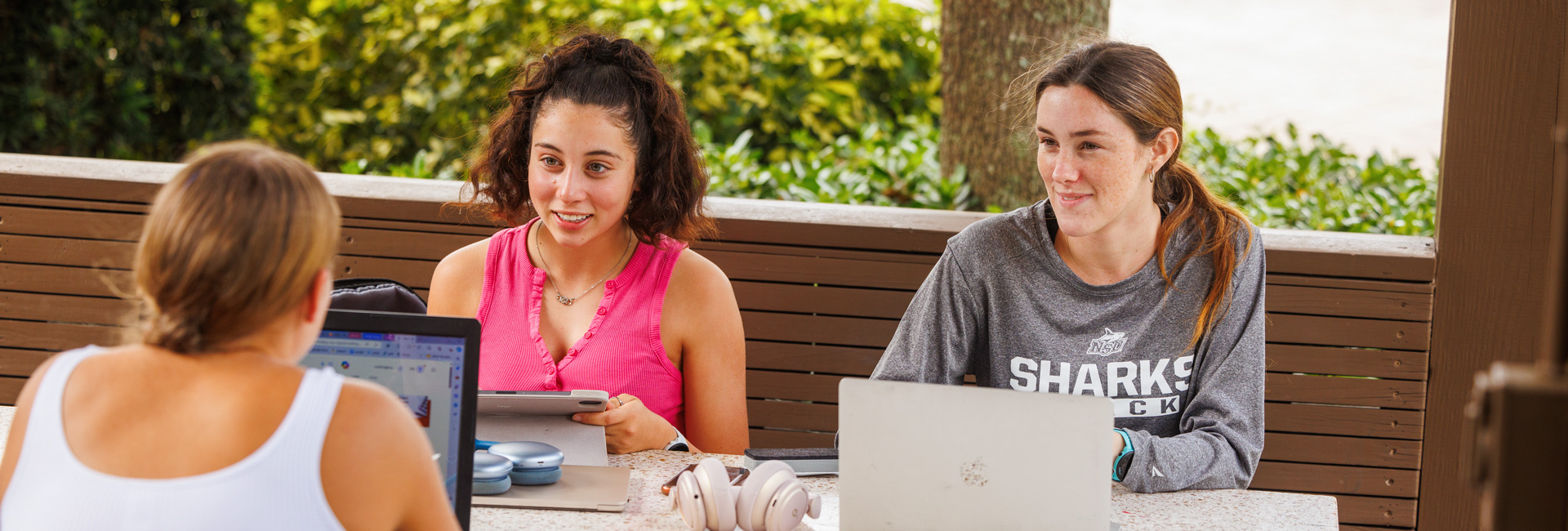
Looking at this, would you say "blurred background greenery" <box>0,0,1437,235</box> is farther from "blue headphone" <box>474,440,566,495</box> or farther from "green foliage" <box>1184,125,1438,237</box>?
"blue headphone" <box>474,440,566,495</box>

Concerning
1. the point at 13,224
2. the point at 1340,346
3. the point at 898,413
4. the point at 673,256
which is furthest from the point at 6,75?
the point at 1340,346

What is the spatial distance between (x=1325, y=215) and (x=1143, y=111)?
1.58 meters

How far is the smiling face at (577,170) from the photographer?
2.29 metres

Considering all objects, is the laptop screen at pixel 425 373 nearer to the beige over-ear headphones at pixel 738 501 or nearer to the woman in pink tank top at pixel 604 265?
the beige over-ear headphones at pixel 738 501

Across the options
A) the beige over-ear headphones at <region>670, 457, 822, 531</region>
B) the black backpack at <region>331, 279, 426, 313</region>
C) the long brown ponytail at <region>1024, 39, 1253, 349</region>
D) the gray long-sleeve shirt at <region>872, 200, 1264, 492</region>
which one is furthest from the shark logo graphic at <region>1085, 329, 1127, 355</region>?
the black backpack at <region>331, 279, 426, 313</region>

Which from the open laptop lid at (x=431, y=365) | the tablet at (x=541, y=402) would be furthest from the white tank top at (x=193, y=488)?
the tablet at (x=541, y=402)

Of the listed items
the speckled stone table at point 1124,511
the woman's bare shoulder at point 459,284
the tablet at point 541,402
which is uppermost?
the woman's bare shoulder at point 459,284

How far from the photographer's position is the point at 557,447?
193cm

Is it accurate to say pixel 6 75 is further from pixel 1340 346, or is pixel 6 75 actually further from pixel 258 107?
pixel 1340 346

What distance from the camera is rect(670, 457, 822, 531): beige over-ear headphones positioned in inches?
62.9

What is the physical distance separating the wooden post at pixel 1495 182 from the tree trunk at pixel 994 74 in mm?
1030

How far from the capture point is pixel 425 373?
146 centimetres

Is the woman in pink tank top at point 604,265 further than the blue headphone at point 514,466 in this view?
Yes

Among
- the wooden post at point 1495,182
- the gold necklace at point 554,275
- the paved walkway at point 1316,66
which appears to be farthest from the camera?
the paved walkway at point 1316,66
